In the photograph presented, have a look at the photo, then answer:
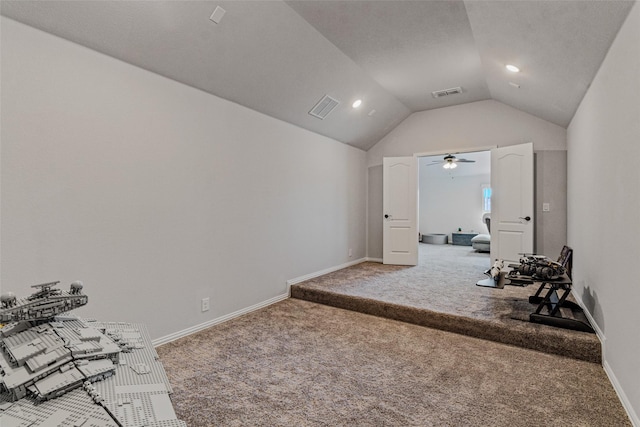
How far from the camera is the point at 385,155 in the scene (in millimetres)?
6035

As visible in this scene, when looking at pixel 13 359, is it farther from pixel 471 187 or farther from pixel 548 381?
pixel 471 187

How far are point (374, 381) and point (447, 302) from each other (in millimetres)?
1614

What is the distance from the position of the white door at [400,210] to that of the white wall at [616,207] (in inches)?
103

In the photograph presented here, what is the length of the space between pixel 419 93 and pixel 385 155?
1454 mm

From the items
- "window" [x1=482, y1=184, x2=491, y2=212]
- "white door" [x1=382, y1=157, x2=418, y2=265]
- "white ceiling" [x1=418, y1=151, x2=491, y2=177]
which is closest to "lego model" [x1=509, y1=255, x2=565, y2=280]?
"white door" [x1=382, y1=157, x2=418, y2=265]

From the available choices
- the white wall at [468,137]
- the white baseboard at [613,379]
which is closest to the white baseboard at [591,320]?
the white baseboard at [613,379]

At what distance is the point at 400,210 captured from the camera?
18.7ft

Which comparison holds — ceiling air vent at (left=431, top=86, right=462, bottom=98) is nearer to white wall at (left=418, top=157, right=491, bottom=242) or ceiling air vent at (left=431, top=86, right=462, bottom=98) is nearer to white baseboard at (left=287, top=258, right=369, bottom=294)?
white baseboard at (left=287, top=258, right=369, bottom=294)

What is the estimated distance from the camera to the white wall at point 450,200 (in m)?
9.99

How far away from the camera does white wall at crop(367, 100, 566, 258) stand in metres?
4.59

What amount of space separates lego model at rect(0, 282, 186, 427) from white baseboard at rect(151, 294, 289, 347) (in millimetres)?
1456

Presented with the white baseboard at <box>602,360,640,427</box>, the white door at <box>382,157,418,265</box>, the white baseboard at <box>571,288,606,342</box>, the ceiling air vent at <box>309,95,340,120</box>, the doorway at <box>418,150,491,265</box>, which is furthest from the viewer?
the doorway at <box>418,150,491,265</box>

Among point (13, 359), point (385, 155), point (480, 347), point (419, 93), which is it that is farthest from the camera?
point (385, 155)

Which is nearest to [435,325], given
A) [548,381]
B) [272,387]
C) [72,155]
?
[548,381]
